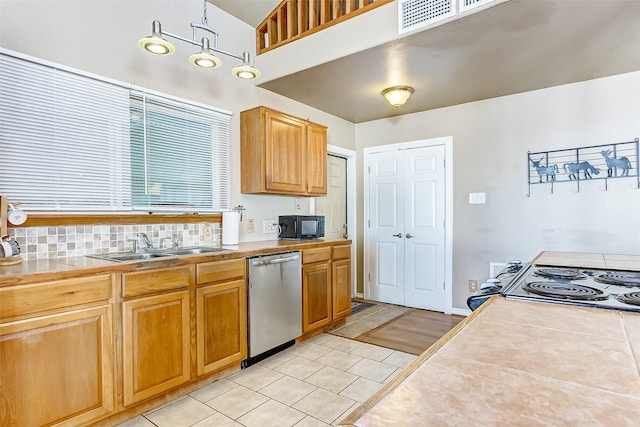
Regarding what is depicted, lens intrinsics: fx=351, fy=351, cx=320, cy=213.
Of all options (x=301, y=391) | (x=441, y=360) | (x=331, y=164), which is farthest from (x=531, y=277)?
(x=331, y=164)

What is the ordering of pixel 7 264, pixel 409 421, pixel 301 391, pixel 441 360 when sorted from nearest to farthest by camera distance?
1. pixel 409 421
2. pixel 441 360
3. pixel 7 264
4. pixel 301 391

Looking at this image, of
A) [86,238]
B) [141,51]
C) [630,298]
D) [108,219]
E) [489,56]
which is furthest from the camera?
[489,56]

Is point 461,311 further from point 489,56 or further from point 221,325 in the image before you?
Answer: point 221,325

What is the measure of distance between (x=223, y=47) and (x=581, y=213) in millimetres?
3738

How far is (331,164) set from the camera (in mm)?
4770

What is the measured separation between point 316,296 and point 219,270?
3.81 ft

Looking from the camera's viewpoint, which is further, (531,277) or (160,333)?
(160,333)

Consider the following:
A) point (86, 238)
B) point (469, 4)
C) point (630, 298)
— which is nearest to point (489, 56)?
point (469, 4)

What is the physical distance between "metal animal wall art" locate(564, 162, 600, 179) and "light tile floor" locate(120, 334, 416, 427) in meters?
2.35

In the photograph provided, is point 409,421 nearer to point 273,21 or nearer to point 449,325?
point 449,325

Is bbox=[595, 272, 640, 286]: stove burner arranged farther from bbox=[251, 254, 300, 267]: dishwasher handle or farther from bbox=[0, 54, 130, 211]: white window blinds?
bbox=[0, 54, 130, 211]: white window blinds

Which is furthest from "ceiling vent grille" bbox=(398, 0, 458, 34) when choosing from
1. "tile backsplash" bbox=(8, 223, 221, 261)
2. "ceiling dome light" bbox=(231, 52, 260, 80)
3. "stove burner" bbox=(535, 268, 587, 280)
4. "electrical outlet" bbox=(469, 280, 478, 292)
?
"electrical outlet" bbox=(469, 280, 478, 292)

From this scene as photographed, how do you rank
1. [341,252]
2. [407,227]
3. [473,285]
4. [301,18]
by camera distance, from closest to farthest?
[301,18] < [341,252] < [473,285] < [407,227]

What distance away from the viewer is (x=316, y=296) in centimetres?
335
